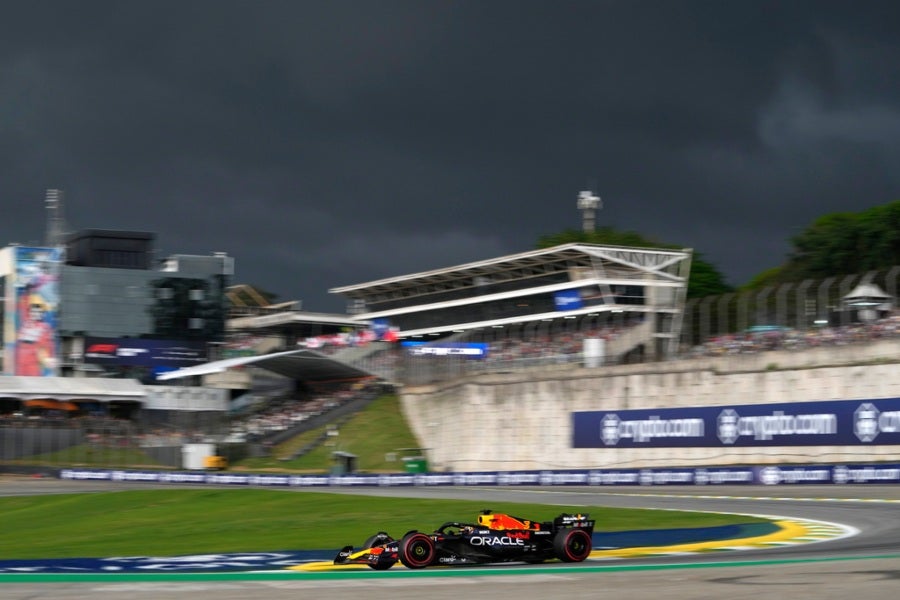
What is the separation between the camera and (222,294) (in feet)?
260

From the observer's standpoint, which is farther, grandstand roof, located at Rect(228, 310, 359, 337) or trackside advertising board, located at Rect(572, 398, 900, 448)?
grandstand roof, located at Rect(228, 310, 359, 337)

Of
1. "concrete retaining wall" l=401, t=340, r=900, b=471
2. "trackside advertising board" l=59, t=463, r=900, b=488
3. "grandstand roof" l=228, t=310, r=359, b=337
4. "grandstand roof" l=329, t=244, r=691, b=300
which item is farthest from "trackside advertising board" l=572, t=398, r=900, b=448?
"grandstand roof" l=228, t=310, r=359, b=337

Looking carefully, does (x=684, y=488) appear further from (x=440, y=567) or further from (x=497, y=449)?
(x=440, y=567)

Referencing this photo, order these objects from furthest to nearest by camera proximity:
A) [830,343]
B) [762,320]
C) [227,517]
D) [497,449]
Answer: [497,449], [762,320], [830,343], [227,517]

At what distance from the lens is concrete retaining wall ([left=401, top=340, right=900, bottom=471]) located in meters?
38.0

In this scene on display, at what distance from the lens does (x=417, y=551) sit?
14359 millimetres

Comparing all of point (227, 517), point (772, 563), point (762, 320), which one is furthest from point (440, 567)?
point (762, 320)

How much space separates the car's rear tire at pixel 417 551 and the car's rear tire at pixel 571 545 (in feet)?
5.39

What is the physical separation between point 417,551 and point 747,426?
28.7 meters

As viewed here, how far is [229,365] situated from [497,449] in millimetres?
22253

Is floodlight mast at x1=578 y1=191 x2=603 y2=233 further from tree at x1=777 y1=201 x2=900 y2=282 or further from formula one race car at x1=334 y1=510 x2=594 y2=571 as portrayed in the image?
formula one race car at x1=334 y1=510 x2=594 y2=571

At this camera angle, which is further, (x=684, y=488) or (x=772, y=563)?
(x=684, y=488)

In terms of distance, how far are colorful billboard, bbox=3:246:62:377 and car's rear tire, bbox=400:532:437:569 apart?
64.1 metres

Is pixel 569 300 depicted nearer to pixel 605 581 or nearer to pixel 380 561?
pixel 380 561
